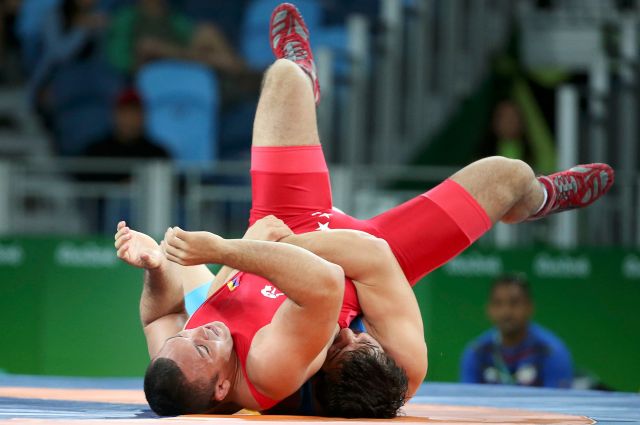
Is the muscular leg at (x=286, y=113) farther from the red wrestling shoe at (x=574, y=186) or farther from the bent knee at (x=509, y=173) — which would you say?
the red wrestling shoe at (x=574, y=186)

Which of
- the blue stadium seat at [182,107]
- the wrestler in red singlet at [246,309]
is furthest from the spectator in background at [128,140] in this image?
the wrestler in red singlet at [246,309]

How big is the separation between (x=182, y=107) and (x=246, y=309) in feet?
17.4

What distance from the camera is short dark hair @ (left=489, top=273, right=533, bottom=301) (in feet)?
23.0

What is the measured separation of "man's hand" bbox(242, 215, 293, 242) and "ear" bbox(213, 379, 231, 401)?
60 centimetres

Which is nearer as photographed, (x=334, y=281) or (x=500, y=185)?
(x=334, y=281)

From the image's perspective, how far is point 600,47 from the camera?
941 cm

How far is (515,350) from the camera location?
6809 millimetres

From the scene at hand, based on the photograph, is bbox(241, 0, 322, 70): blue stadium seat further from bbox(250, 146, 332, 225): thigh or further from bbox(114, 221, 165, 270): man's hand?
bbox(114, 221, 165, 270): man's hand

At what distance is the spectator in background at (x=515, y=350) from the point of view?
22.2 ft

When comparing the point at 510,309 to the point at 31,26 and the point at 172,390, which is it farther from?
the point at 31,26

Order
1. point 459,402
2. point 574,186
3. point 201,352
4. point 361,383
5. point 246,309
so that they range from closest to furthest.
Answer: point 201,352
point 361,383
point 246,309
point 574,186
point 459,402

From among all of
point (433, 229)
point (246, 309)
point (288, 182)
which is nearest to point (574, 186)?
point (433, 229)

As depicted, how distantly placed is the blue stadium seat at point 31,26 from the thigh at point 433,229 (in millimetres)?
5845

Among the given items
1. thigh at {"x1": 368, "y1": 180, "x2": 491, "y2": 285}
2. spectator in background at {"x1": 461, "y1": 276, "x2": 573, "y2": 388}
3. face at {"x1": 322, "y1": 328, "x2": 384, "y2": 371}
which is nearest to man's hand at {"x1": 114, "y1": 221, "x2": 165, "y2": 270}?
face at {"x1": 322, "y1": 328, "x2": 384, "y2": 371}
